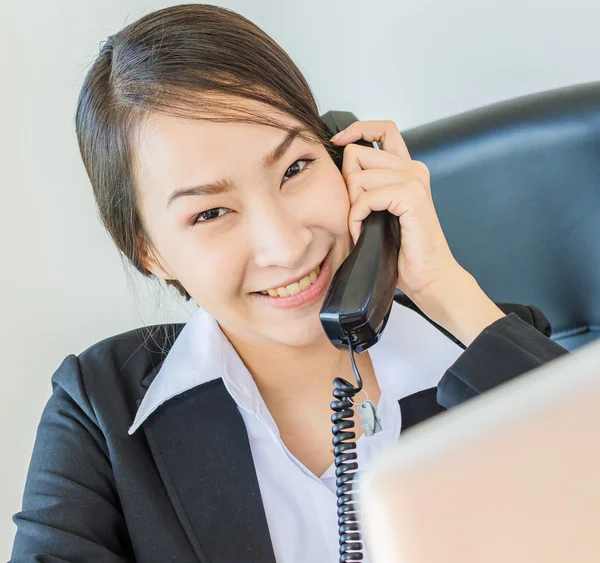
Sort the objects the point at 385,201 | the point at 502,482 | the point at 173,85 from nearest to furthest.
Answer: the point at 502,482
the point at 173,85
the point at 385,201

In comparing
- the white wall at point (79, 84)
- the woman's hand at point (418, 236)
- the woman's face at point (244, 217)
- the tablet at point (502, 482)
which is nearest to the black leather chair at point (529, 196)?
the woman's hand at point (418, 236)

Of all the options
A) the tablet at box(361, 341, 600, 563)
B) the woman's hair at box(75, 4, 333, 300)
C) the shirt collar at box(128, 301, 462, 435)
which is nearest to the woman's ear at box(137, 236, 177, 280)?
the woman's hair at box(75, 4, 333, 300)

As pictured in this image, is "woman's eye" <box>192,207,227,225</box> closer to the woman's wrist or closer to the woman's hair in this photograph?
the woman's hair

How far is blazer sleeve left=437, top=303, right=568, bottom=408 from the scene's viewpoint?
91 cm

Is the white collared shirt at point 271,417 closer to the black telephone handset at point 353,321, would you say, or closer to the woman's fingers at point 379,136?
the black telephone handset at point 353,321

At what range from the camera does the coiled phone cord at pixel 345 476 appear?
35.0 inches

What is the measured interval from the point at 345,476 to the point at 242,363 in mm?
303

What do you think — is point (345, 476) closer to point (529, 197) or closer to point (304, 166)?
point (304, 166)

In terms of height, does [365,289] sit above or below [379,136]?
below

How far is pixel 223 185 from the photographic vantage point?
0.92 meters

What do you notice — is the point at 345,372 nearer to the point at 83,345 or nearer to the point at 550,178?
the point at 550,178

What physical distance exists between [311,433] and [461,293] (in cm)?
31

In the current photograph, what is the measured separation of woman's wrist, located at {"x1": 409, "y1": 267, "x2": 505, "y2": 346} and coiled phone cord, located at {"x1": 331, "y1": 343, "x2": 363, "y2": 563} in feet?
0.73

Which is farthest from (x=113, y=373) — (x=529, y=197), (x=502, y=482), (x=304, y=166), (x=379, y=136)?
(x=502, y=482)
